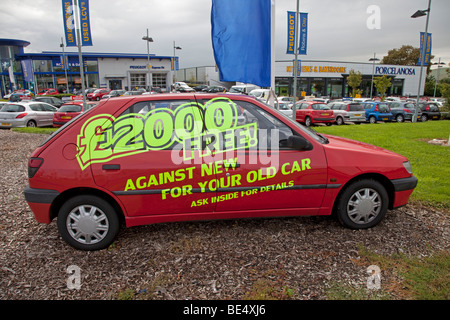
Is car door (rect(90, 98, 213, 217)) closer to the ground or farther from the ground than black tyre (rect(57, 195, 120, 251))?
farther from the ground

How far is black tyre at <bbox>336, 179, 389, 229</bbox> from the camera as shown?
150 inches

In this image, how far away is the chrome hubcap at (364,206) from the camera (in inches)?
151

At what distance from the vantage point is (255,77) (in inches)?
228

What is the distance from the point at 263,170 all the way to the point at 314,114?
15746mm

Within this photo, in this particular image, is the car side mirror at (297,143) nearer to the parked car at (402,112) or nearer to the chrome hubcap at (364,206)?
the chrome hubcap at (364,206)

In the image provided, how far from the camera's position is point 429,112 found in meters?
23.3

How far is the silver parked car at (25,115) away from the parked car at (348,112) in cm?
1701

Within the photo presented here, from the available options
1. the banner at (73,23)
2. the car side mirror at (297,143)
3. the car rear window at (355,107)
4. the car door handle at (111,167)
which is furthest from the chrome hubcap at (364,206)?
the car rear window at (355,107)

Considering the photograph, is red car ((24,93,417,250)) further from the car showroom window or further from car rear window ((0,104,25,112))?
car rear window ((0,104,25,112))

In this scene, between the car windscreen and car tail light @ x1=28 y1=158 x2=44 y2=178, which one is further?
the car windscreen

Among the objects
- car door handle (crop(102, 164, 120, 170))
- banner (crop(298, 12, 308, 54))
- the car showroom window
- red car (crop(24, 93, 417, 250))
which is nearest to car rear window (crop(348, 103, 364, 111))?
banner (crop(298, 12, 308, 54))

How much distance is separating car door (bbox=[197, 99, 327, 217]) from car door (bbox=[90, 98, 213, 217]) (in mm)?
264

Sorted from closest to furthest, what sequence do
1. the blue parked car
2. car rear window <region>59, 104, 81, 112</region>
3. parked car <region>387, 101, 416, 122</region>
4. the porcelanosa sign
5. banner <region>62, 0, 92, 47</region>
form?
banner <region>62, 0, 92, 47</region>, car rear window <region>59, 104, 81, 112</region>, the blue parked car, parked car <region>387, 101, 416, 122</region>, the porcelanosa sign

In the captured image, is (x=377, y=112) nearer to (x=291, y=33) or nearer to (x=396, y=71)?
(x=291, y=33)
